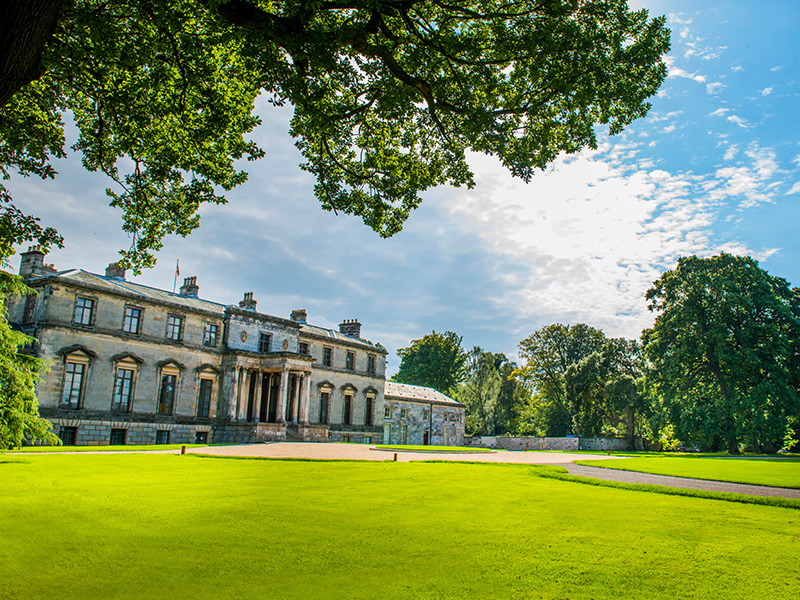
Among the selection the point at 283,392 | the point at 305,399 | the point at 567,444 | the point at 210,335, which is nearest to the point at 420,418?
the point at 567,444

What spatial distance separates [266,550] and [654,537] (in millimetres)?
4991

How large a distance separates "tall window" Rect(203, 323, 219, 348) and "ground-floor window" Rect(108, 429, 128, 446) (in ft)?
30.0

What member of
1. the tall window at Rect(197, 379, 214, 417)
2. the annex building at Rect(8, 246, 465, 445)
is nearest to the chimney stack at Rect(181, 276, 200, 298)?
the annex building at Rect(8, 246, 465, 445)

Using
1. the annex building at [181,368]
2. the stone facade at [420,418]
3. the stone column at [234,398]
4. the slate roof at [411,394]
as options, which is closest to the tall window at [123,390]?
the annex building at [181,368]

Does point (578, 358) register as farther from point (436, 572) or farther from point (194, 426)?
point (436, 572)

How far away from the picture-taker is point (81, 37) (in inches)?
401

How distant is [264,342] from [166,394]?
9.89 meters

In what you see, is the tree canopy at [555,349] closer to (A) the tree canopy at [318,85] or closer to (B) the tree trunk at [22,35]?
(A) the tree canopy at [318,85]

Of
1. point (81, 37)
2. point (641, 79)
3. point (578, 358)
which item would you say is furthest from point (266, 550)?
point (578, 358)

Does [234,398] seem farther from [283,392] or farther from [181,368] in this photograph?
[181,368]

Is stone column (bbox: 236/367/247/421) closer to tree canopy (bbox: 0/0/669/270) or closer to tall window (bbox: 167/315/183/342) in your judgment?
tall window (bbox: 167/315/183/342)

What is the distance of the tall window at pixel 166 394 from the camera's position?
40875 millimetres

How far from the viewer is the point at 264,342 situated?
48719 mm

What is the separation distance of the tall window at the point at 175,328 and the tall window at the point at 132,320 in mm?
2255
